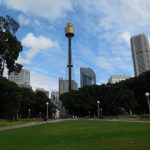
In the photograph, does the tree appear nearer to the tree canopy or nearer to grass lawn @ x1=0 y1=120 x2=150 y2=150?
grass lawn @ x1=0 y1=120 x2=150 y2=150

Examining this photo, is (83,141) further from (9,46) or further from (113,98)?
(113,98)

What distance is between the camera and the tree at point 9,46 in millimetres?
38594

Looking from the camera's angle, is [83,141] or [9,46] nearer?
[83,141]

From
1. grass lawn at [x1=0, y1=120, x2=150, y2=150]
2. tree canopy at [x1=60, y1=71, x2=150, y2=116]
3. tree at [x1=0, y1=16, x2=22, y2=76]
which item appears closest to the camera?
grass lawn at [x1=0, y1=120, x2=150, y2=150]

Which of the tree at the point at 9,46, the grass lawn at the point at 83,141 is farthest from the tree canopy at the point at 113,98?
the grass lawn at the point at 83,141

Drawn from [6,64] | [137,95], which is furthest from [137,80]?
[6,64]

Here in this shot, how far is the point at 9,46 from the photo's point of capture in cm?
3881

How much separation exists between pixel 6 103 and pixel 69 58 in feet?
395

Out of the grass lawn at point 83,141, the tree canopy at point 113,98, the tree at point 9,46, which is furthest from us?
the tree canopy at point 113,98

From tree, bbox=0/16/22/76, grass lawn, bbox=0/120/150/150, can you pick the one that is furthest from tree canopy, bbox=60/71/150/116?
grass lawn, bbox=0/120/150/150

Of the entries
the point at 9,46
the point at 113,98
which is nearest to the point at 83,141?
the point at 9,46

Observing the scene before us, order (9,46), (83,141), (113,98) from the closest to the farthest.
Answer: (83,141), (9,46), (113,98)

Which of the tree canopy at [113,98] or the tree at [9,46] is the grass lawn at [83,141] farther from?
the tree canopy at [113,98]

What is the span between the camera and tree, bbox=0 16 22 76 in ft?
127
